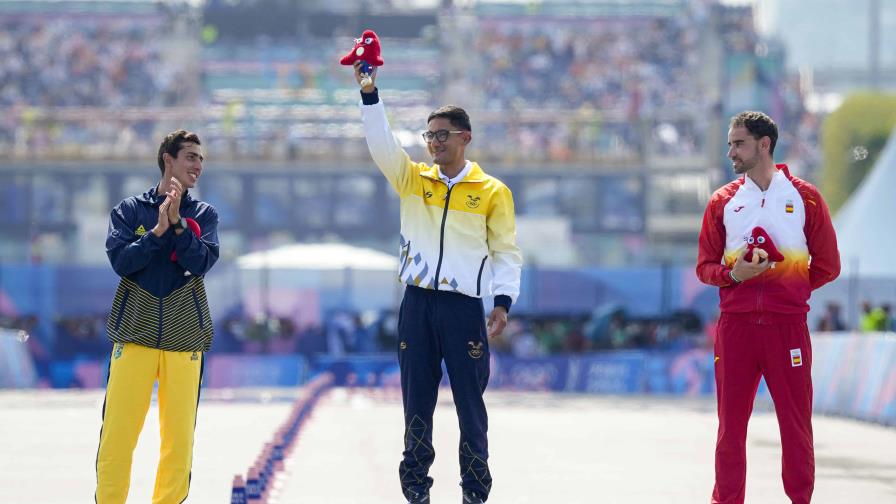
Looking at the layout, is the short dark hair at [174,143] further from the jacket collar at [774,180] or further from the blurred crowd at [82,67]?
the blurred crowd at [82,67]

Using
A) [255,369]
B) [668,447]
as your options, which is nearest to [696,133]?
[255,369]

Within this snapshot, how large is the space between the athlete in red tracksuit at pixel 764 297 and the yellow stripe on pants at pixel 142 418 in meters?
2.55

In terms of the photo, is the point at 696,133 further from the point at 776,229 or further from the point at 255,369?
the point at 776,229

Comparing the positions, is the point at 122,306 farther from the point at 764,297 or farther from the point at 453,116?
the point at 764,297

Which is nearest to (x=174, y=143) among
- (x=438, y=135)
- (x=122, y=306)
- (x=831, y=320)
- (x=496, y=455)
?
(x=122, y=306)

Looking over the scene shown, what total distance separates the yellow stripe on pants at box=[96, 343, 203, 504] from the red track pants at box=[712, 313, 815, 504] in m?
2.55

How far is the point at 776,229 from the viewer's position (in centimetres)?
873

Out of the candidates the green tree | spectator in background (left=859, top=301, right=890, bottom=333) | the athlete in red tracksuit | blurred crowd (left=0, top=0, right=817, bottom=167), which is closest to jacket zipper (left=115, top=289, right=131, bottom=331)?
the athlete in red tracksuit

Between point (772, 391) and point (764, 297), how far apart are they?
461 millimetres

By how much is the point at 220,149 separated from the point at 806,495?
131 ft

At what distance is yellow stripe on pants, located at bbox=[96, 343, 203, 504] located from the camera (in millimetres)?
8305

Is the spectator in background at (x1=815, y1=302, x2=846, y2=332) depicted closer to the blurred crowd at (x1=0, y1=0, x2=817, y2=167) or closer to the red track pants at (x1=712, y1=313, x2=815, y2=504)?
the red track pants at (x1=712, y1=313, x2=815, y2=504)

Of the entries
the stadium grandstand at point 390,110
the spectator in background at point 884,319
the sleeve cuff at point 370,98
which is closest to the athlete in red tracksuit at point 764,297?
the sleeve cuff at point 370,98

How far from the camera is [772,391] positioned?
867 centimetres
